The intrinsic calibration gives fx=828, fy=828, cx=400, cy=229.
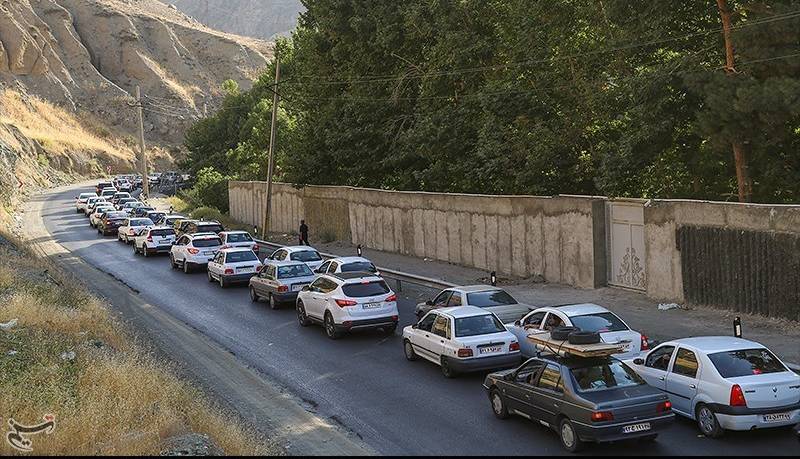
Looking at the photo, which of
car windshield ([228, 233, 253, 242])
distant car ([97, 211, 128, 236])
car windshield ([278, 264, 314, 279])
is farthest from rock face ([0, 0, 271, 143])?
car windshield ([278, 264, 314, 279])

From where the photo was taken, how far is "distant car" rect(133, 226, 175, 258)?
42000mm

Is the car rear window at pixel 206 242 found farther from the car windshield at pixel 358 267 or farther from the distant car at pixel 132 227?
the car windshield at pixel 358 267

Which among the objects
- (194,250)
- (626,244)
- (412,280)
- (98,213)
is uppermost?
(98,213)

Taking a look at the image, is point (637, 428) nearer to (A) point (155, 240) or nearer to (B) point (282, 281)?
(B) point (282, 281)

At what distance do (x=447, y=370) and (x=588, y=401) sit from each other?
559 centimetres

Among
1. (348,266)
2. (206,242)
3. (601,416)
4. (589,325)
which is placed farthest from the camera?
(206,242)

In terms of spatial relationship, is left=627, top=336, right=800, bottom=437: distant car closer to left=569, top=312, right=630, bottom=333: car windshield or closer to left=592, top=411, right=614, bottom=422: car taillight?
left=592, top=411, right=614, bottom=422: car taillight

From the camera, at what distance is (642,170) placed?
28906 mm

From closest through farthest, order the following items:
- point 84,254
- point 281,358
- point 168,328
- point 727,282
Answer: point 281,358
point 727,282
point 168,328
point 84,254

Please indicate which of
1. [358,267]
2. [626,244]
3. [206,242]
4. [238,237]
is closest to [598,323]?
[626,244]

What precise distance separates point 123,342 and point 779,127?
17.8m

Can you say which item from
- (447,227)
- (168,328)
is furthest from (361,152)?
(168,328)

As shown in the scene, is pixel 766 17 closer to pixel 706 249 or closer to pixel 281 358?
pixel 706 249

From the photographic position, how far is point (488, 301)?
67.3 ft
